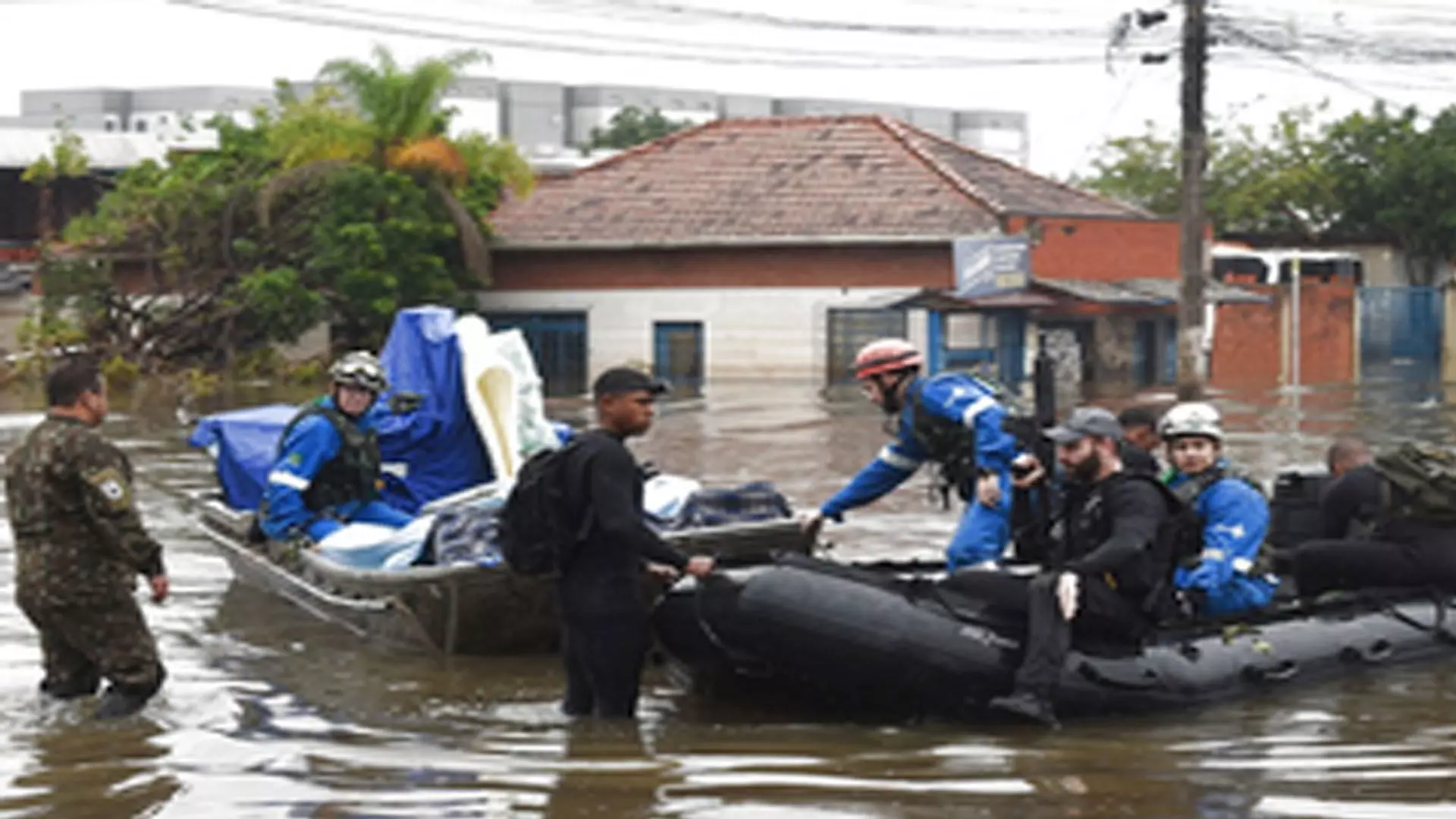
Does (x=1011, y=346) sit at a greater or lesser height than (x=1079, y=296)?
lesser

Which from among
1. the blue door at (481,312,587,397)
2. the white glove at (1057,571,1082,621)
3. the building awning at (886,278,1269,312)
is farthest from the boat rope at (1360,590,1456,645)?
the blue door at (481,312,587,397)

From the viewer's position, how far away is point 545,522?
8703 millimetres

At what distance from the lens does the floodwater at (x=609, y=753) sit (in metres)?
7.59

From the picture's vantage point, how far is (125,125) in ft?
265

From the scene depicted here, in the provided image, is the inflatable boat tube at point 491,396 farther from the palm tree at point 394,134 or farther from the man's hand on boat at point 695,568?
the palm tree at point 394,134

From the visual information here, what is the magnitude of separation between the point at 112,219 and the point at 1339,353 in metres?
23.0

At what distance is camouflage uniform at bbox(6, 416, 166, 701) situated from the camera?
8945 mm

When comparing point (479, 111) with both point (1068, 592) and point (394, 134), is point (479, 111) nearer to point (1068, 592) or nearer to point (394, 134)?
point (394, 134)

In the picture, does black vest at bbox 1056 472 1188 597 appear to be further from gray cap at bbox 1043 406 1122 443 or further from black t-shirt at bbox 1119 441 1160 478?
black t-shirt at bbox 1119 441 1160 478

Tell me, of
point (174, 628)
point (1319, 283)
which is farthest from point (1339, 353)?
point (174, 628)

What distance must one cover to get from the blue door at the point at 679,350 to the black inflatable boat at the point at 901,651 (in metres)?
30.6

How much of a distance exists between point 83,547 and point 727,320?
3115 centimetres

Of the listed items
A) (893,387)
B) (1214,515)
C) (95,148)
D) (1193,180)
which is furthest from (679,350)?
(1214,515)

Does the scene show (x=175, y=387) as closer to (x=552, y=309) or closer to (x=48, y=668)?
(x=552, y=309)
